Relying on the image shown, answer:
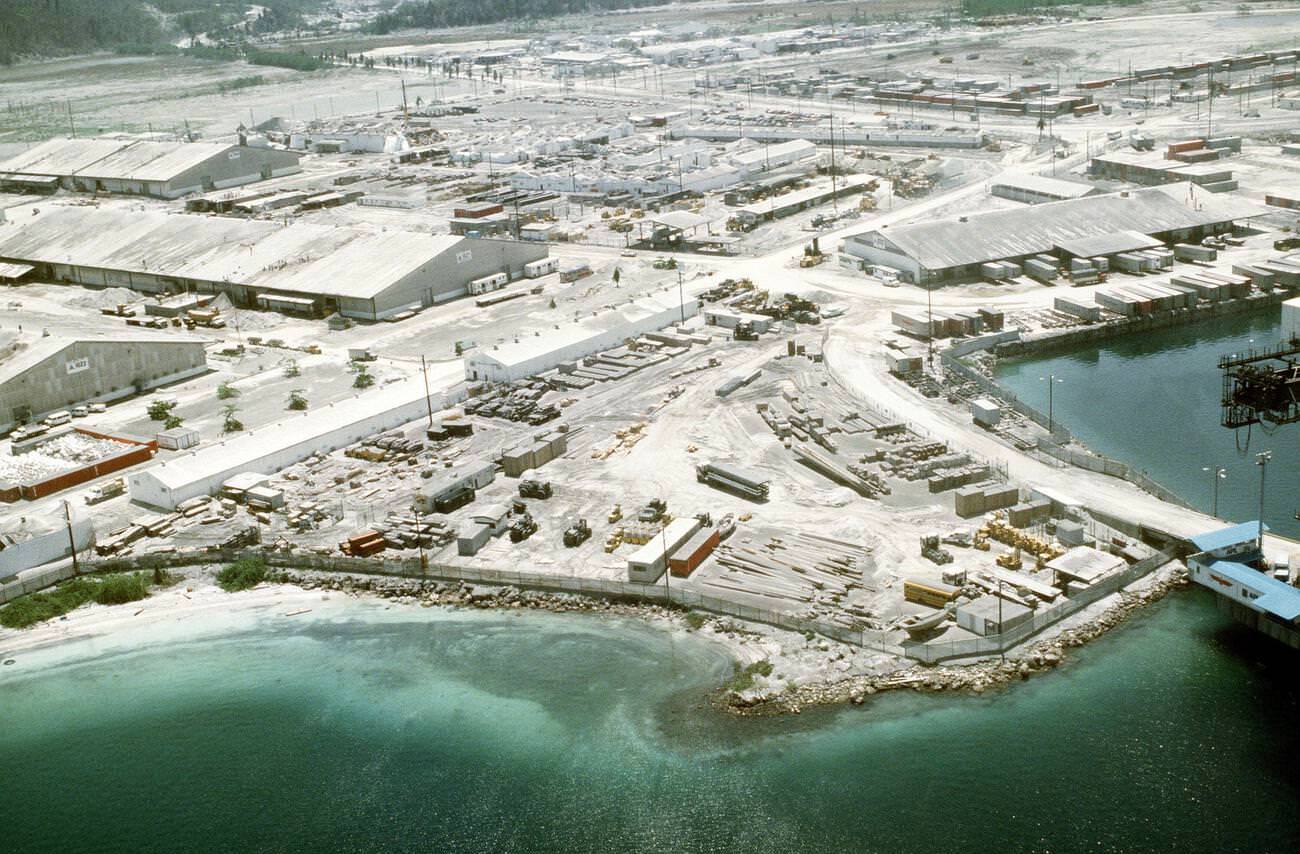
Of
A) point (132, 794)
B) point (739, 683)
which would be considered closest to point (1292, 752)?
point (739, 683)

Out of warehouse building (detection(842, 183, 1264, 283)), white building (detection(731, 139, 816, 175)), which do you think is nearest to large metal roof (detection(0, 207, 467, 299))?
warehouse building (detection(842, 183, 1264, 283))

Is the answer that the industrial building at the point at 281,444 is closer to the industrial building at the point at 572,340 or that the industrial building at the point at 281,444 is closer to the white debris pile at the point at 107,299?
the industrial building at the point at 572,340

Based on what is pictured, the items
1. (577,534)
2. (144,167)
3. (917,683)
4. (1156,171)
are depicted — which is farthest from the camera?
(144,167)

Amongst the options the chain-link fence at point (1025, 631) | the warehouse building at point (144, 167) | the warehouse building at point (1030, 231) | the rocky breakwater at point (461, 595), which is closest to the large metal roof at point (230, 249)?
the warehouse building at point (144, 167)

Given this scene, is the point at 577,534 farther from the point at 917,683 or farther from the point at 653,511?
the point at 917,683

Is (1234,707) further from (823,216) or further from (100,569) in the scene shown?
(823,216)

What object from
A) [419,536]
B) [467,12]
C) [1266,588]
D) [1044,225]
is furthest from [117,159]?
[467,12]

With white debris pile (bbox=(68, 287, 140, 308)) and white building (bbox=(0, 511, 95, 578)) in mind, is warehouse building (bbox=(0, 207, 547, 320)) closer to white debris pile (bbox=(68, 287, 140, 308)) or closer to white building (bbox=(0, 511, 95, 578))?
white debris pile (bbox=(68, 287, 140, 308))
